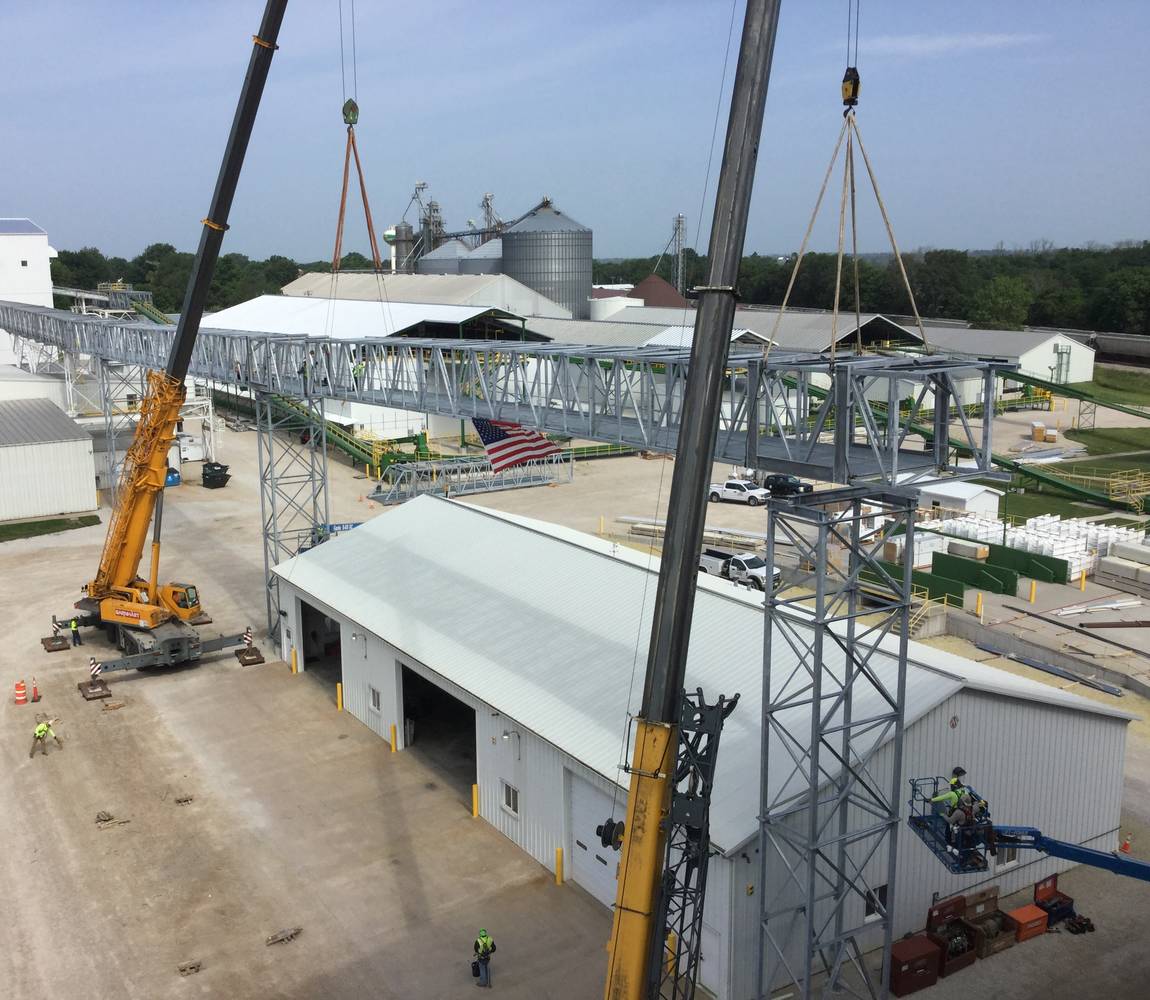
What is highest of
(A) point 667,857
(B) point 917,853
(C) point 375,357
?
(C) point 375,357

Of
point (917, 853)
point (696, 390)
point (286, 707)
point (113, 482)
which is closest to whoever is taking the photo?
point (696, 390)

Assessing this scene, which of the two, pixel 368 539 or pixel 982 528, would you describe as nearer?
pixel 368 539

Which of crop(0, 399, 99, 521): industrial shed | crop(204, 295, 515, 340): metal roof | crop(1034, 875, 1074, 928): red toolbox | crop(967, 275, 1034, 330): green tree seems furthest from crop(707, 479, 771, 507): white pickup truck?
crop(967, 275, 1034, 330): green tree

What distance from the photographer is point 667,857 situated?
10.8 m

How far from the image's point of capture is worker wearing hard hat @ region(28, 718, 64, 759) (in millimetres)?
22797

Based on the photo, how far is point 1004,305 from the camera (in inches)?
3890

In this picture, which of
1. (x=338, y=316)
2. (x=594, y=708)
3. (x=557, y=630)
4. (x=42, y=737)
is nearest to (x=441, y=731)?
(x=557, y=630)

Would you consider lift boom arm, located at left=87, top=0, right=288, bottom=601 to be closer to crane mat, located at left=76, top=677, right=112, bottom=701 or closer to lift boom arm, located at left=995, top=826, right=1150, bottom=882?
crane mat, located at left=76, top=677, right=112, bottom=701

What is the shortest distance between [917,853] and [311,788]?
11.3 metres

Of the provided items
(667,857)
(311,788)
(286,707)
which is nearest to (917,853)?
(667,857)

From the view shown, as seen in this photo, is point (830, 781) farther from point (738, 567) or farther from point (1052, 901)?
point (738, 567)

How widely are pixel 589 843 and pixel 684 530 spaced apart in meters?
9.48

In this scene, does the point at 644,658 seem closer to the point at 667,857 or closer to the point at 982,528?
the point at 667,857

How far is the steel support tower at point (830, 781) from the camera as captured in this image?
1337cm
